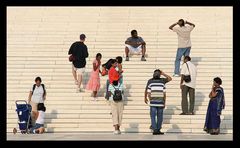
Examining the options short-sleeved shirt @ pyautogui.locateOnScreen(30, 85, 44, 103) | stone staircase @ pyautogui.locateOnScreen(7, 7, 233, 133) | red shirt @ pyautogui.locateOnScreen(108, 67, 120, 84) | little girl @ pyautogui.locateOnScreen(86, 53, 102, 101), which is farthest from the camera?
little girl @ pyautogui.locateOnScreen(86, 53, 102, 101)

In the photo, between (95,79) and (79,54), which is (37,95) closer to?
(95,79)

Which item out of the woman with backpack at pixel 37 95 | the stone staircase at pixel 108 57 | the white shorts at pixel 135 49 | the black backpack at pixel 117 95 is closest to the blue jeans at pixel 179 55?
the stone staircase at pixel 108 57

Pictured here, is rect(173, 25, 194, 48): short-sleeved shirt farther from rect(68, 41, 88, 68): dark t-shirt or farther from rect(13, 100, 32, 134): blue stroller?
rect(13, 100, 32, 134): blue stroller

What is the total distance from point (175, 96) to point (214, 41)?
4.19 m

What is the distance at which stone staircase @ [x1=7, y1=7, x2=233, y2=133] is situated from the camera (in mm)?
17672

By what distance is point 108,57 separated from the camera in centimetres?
2123

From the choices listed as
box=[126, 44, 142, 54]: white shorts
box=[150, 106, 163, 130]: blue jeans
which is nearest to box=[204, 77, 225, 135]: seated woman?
box=[150, 106, 163, 130]: blue jeans

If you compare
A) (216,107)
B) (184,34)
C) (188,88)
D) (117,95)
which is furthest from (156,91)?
(184,34)

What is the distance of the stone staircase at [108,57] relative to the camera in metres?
17.7

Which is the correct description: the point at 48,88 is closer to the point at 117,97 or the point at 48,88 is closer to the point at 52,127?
the point at 52,127

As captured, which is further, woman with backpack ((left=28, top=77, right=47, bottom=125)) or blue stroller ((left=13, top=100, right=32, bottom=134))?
woman with backpack ((left=28, top=77, right=47, bottom=125))

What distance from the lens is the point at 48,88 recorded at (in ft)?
63.4

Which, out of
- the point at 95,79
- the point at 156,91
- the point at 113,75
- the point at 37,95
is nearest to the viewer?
the point at 156,91

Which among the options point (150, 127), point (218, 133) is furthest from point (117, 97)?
point (218, 133)
